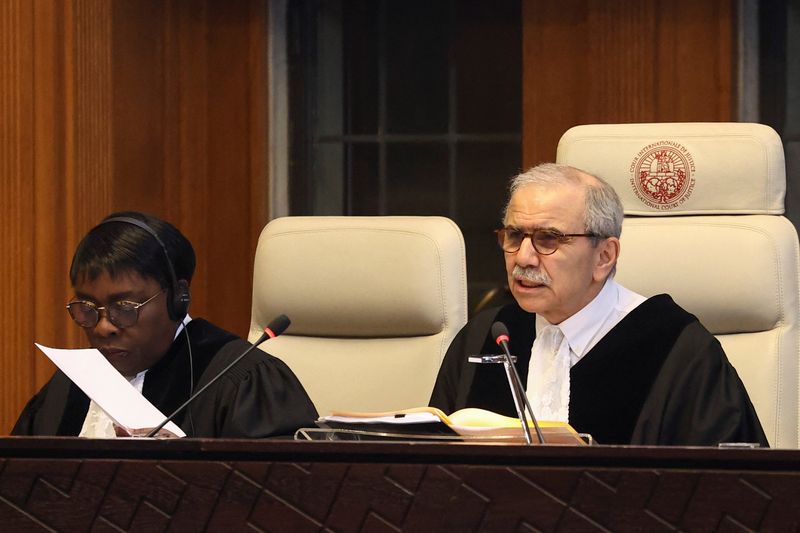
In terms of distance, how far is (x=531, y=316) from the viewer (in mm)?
2770

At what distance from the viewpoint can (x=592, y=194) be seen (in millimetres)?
2551

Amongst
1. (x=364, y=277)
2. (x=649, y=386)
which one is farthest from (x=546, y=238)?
(x=364, y=277)

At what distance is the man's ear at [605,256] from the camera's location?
2.57m

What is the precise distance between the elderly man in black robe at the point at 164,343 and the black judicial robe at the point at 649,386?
42cm

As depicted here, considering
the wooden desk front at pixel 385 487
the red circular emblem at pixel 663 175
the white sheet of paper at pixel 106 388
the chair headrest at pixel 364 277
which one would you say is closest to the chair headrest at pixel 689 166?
the red circular emblem at pixel 663 175

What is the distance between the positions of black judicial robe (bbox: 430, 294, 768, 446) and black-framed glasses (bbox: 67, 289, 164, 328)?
0.69m

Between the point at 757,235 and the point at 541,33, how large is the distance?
1.57 metres

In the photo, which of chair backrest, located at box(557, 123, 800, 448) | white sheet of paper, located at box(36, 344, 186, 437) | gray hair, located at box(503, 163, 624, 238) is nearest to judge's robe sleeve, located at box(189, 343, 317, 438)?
white sheet of paper, located at box(36, 344, 186, 437)

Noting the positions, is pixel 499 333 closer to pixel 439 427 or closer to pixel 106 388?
pixel 439 427

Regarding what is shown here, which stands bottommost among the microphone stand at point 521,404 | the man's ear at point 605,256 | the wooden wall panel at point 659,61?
the microphone stand at point 521,404

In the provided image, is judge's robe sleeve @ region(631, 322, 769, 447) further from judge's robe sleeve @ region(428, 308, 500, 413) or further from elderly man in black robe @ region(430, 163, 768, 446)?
judge's robe sleeve @ region(428, 308, 500, 413)

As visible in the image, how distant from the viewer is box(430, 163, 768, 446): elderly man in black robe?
2.46 m

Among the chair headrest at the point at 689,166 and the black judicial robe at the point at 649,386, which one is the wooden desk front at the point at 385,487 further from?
the chair headrest at the point at 689,166

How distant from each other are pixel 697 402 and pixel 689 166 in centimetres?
59
